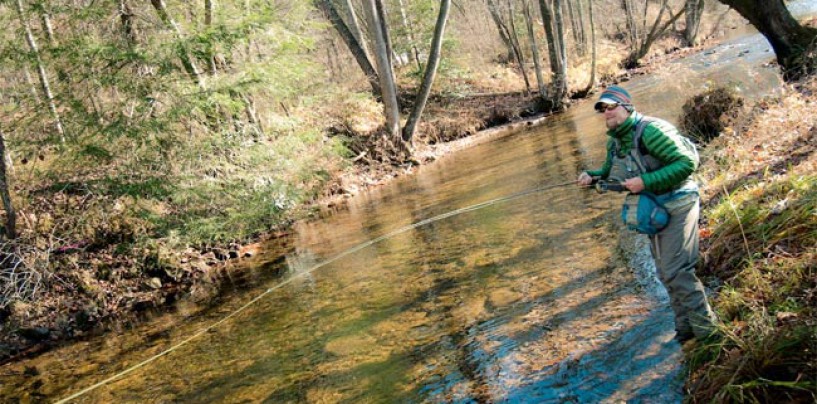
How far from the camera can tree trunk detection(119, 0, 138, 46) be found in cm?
1044

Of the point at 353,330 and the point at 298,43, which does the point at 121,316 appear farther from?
the point at 298,43

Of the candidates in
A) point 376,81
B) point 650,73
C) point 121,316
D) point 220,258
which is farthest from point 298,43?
point 650,73

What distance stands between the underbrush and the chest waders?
199mm

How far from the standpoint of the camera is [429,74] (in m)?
19.4

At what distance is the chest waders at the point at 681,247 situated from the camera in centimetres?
402

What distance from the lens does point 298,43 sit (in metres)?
12.0

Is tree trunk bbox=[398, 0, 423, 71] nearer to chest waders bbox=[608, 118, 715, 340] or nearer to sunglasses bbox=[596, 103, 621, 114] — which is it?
sunglasses bbox=[596, 103, 621, 114]

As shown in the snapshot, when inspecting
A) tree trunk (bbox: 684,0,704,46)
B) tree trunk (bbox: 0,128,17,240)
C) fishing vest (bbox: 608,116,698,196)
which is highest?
tree trunk (bbox: 684,0,704,46)

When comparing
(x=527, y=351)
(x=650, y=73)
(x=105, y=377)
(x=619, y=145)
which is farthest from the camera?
(x=650, y=73)

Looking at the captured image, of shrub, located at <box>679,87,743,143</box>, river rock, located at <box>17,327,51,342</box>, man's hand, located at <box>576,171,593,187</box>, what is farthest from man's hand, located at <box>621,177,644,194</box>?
river rock, located at <box>17,327,51,342</box>

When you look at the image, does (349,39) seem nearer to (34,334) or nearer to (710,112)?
(710,112)

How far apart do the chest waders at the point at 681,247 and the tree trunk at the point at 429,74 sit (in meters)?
15.6

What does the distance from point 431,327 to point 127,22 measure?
856cm

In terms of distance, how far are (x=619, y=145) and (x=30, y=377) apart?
7.95 meters
